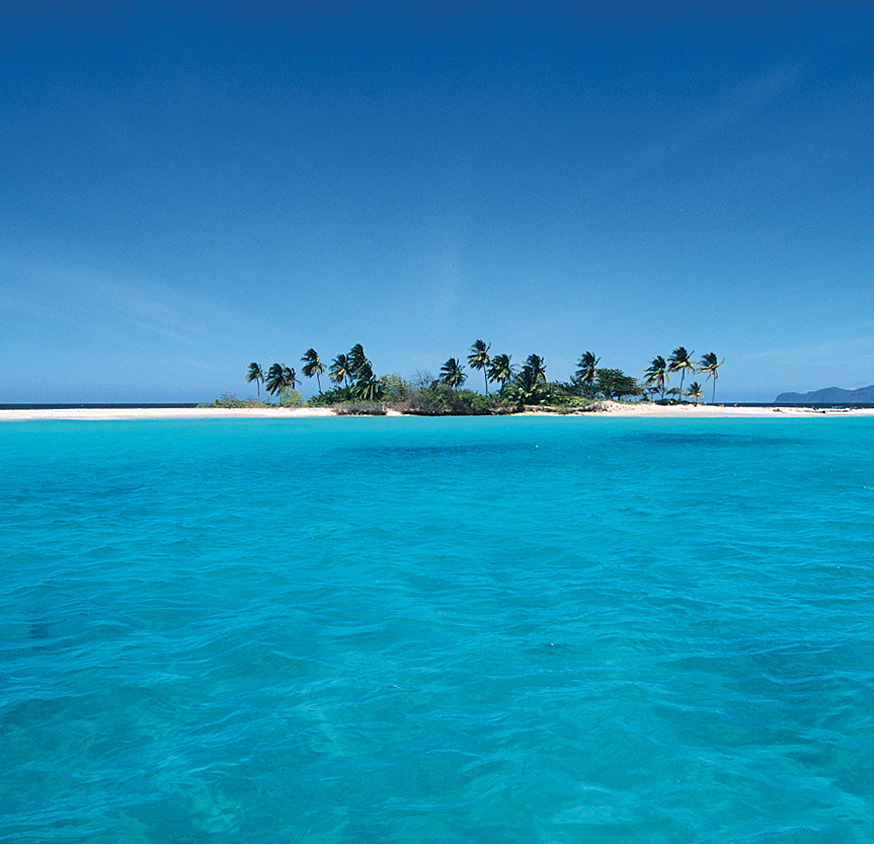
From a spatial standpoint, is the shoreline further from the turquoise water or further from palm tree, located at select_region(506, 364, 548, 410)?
the turquoise water

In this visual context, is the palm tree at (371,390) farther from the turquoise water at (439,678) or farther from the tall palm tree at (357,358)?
the turquoise water at (439,678)

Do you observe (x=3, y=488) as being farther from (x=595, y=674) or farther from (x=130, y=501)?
(x=595, y=674)

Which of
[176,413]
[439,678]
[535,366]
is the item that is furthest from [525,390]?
[439,678]

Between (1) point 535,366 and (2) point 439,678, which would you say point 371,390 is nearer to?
(1) point 535,366

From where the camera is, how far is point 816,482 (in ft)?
57.6

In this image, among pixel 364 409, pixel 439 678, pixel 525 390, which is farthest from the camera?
pixel 525 390

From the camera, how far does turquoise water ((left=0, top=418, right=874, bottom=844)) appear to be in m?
3.65

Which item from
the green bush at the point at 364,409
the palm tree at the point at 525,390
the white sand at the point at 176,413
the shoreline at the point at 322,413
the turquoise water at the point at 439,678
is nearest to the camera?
the turquoise water at the point at 439,678

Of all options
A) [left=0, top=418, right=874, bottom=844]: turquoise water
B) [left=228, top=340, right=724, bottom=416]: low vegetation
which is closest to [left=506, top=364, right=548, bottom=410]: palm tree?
[left=228, top=340, right=724, bottom=416]: low vegetation

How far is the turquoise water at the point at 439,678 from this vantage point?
365cm

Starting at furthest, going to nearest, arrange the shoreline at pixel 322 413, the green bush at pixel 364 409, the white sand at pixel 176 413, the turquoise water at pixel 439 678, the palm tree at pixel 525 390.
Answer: the palm tree at pixel 525 390 < the green bush at pixel 364 409 < the shoreline at pixel 322 413 < the white sand at pixel 176 413 < the turquoise water at pixel 439 678

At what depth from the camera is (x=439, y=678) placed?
17.4ft

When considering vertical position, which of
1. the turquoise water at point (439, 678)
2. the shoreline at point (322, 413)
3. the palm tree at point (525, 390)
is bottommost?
the turquoise water at point (439, 678)

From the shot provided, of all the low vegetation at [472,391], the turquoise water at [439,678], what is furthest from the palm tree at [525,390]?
the turquoise water at [439,678]
